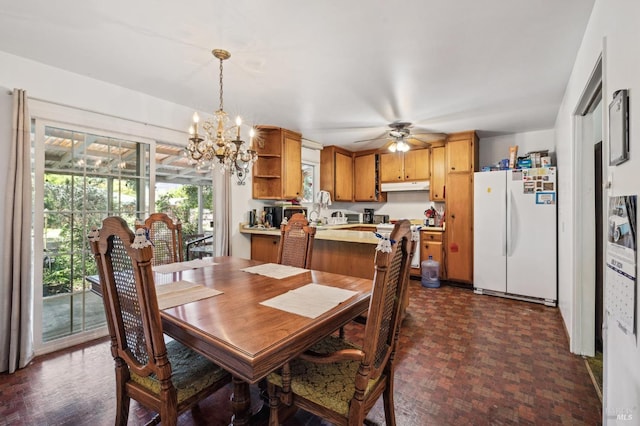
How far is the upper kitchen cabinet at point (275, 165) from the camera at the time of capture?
13.5ft

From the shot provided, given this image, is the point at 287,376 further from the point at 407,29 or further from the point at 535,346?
the point at 535,346

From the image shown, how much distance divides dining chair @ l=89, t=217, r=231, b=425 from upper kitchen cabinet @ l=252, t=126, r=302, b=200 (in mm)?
2904

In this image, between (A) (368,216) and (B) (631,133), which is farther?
(A) (368,216)

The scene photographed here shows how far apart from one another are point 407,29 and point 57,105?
2.84 meters

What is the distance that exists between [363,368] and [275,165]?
3429 mm

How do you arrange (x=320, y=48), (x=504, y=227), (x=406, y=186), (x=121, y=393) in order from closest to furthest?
(x=121, y=393) < (x=320, y=48) < (x=504, y=227) < (x=406, y=186)

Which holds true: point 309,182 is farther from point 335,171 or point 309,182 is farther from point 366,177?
point 366,177

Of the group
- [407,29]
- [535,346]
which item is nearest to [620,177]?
[407,29]

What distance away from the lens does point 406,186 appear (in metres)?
5.08

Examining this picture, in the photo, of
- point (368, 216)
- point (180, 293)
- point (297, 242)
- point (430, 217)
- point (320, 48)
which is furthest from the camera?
point (368, 216)

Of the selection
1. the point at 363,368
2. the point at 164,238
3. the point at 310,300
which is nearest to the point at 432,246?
the point at 310,300

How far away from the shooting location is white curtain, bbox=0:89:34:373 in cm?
214

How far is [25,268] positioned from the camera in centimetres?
223

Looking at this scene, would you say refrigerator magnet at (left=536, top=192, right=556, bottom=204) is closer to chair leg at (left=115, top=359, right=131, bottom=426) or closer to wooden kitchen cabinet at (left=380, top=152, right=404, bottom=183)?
wooden kitchen cabinet at (left=380, top=152, right=404, bottom=183)
